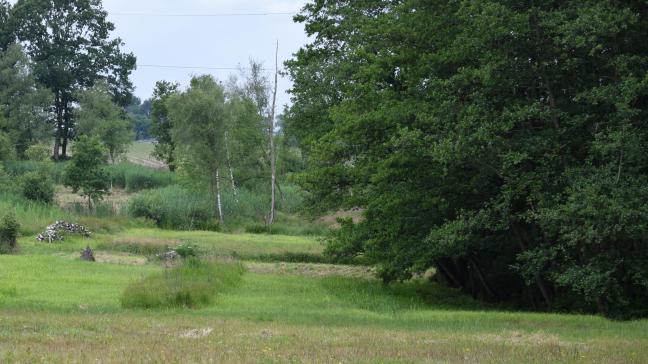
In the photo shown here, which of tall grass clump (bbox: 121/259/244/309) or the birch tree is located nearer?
tall grass clump (bbox: 121/259/244/309)

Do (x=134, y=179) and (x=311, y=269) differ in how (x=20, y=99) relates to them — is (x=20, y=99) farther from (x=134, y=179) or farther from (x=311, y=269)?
(x=311, y=269)

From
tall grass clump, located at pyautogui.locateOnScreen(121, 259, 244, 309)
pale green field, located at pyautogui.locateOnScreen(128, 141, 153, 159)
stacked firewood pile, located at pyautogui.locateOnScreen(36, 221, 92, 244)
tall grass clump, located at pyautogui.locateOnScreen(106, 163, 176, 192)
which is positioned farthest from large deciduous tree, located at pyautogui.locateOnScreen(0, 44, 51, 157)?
tall grass clump, located at pyautogui.locateOnScreen(121, 259, 244, 309)

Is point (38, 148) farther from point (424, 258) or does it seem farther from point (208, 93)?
point (424, 258)

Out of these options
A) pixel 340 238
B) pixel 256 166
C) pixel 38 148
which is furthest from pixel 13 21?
pixel 340 238

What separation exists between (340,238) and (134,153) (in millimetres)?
112209

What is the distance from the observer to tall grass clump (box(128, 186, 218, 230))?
55.7 m

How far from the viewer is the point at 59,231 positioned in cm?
4169

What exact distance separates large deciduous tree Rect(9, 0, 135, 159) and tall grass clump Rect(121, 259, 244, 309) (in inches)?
2513

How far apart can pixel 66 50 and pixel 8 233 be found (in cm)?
5653

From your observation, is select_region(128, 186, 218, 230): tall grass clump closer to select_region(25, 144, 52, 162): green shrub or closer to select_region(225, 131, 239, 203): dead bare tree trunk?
select_region(225, 131, 239, 203): dead bare tree trunk

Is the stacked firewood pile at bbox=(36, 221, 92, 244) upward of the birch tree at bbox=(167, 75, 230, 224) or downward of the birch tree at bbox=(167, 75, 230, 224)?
downward

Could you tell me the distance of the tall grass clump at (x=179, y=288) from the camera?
21922 millimetres

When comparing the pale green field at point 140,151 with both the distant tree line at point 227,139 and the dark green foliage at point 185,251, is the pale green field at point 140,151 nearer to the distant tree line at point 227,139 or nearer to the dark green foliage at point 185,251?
the distant tree line at point 227,139

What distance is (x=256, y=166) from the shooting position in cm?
7169
